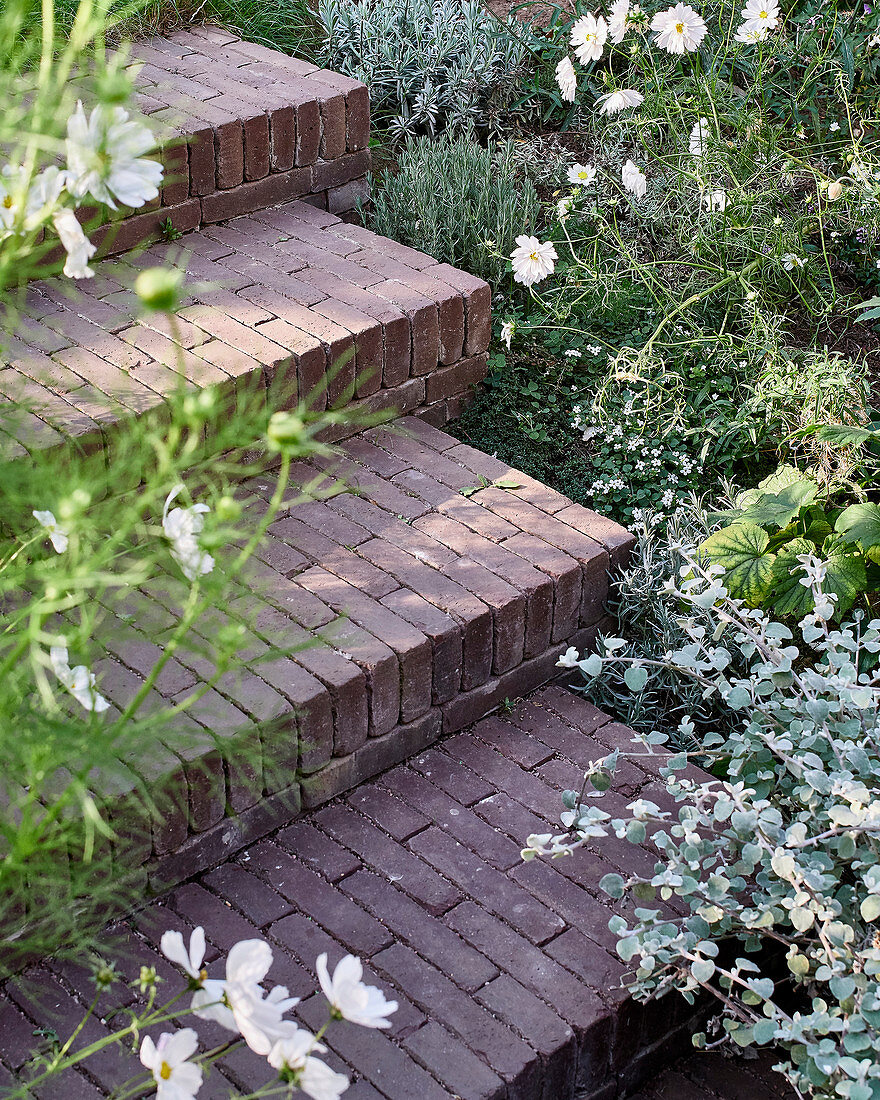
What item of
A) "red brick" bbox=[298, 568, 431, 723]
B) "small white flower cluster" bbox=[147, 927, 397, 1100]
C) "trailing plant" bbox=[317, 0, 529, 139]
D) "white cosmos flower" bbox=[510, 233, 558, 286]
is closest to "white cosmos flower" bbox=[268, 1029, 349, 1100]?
"small white flower cluster" bbox=[147, 927, 397, 1100]

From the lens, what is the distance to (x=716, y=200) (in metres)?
3.84

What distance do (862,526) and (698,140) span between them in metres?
1.68

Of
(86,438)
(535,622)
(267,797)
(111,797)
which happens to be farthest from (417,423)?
(111,797)

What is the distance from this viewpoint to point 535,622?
2.96m

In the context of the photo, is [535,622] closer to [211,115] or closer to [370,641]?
[370,641]

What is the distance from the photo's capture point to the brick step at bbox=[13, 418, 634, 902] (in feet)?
7.89

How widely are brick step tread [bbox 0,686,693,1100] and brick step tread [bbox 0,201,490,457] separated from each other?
3.27 ft

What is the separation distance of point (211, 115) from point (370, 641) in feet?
6.28

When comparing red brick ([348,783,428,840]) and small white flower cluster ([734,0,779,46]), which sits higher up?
small white flower cluster ([734,0,779,46])

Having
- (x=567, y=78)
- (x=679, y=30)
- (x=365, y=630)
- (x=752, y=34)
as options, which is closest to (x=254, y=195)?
(x=567, y=78)

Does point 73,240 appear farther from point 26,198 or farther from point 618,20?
point 618,20

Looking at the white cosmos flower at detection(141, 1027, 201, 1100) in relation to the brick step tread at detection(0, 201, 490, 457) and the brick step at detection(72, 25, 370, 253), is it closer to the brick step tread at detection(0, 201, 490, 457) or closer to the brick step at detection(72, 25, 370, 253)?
the brick step tread at detection(0, 201, 490, 457)

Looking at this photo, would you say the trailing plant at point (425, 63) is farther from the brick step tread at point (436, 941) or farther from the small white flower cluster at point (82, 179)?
the small white flower cluster at point (82, 179)

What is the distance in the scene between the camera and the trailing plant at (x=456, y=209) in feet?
13.2
